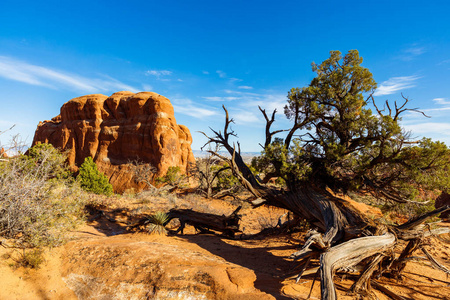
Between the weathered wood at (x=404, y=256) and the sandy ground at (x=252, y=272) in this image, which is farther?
the weathered wood at (x=404, y=256)

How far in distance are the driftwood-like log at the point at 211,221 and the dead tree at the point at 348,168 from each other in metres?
2.13

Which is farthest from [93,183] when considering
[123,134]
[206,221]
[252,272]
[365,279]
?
[365,279]

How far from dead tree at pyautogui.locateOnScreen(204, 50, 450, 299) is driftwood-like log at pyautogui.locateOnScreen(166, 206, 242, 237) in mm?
2133

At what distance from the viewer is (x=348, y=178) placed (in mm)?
7570

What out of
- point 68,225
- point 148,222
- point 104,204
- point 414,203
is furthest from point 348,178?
point 104,204

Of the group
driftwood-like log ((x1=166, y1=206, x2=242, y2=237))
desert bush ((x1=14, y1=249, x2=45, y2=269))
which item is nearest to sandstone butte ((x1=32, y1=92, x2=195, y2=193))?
driftwood-like log ((x1=166, y1=206, x2=242, y2=237))

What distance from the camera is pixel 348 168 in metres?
7.34

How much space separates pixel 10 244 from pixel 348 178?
9873mm

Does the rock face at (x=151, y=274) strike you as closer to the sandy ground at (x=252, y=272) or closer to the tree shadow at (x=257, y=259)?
the sandy ground at (x=252, y=272)

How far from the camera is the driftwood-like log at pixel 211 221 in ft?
31.8

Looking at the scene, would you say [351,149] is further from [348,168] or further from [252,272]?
[252,272]

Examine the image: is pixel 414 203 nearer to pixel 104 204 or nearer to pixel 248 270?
pixel 248 270

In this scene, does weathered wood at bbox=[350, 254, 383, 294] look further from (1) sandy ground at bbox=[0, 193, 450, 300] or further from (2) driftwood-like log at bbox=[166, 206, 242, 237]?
(2) driftwood-like log at bbox=[166, 206, 242, 237]

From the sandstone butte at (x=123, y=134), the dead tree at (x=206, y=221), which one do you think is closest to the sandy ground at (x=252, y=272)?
the dead tree at (x=206, y=221)
